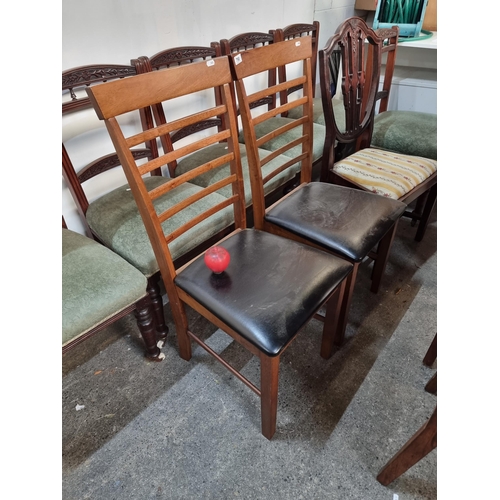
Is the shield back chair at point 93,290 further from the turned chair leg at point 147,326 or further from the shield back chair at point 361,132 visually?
the shield back chair at point 361,132

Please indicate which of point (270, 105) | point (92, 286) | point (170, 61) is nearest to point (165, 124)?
point (92, 286)

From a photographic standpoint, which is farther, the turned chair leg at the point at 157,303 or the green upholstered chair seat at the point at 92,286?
the turned chair leg at the point at 157,303

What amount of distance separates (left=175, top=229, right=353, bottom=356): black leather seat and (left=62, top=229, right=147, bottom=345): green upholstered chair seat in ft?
0.54

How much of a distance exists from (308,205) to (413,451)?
2.81 feet

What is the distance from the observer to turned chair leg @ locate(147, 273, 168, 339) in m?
1.24

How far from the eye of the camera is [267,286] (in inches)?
38.2

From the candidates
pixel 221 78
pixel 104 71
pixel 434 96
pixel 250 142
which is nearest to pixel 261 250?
pixel 250 142

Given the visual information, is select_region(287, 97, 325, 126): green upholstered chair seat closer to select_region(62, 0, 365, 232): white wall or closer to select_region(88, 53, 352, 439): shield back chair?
select_region(62, 0, 365, 232): white wall

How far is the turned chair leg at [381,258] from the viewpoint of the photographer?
1430 millimetres

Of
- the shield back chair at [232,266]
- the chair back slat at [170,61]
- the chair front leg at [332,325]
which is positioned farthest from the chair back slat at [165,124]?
the chair front leg at [332,325]

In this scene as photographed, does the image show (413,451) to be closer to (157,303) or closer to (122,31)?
(157,303)


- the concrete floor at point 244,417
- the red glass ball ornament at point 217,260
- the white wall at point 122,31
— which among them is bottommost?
the concrete floor at point 244,417

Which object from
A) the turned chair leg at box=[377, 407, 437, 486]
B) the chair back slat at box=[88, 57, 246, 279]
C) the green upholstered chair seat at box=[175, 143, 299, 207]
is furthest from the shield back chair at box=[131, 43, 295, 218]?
the turned chair leg at box=[377, 407, 437, 486]

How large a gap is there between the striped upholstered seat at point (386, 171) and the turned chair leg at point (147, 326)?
103cm
